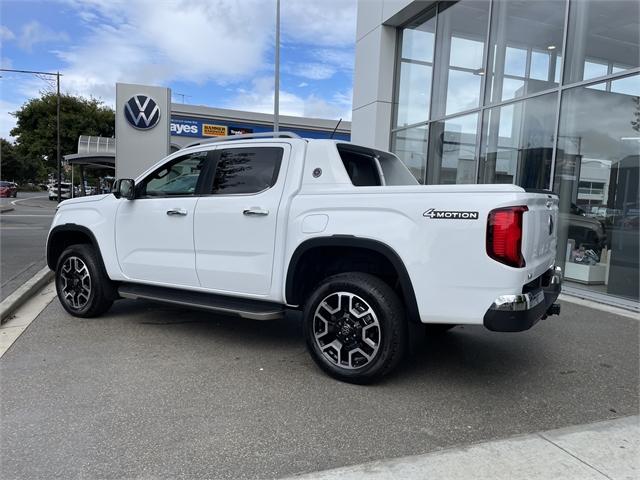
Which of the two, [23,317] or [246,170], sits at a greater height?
[246,170]

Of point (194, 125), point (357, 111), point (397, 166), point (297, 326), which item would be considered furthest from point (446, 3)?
point (194, 125)

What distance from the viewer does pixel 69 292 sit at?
18.4 ft

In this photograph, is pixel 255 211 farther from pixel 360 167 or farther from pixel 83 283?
pixel 83 283

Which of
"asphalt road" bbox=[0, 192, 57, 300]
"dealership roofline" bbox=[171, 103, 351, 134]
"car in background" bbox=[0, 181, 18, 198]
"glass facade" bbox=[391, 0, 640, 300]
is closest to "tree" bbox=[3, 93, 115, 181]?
"car in background" bbox=[0, 181, 18, 198]

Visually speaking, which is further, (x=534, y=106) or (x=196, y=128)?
(x=196, y=128)

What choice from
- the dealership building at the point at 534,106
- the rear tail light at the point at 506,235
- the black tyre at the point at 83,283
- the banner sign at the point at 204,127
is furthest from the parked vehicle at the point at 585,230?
the banner sign at the point at 204,127

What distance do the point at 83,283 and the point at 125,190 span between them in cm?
122

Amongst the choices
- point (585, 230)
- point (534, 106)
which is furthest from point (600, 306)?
point (534, 106)

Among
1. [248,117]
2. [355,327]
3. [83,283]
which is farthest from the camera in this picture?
[248,117]

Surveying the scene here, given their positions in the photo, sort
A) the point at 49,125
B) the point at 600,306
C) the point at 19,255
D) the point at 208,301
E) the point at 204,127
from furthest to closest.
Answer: the point at 49,125 < the point at 204,127 < the point at 19,255 < the point at 600,306 < the point at 208,301

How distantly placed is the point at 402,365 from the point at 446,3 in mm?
9510

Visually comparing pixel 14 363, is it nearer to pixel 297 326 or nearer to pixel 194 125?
pixel 297 326

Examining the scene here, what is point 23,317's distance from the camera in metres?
5.64

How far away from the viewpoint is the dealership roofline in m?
24.7
